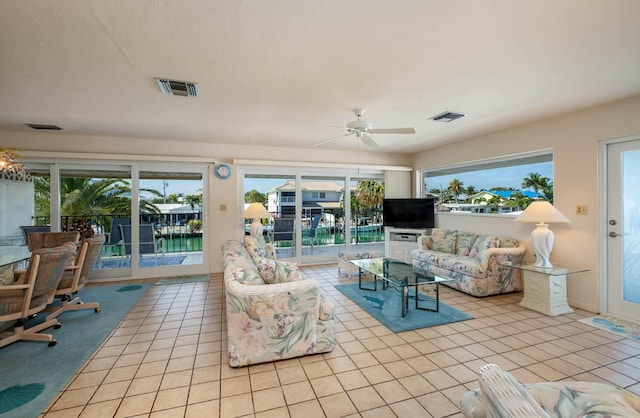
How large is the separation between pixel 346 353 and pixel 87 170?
17.0 feet

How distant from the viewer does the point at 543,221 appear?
3.40m

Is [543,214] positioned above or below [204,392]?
above

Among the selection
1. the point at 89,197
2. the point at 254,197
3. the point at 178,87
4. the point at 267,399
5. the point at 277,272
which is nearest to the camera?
the point at 267,399

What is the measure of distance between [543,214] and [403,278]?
1863 mm

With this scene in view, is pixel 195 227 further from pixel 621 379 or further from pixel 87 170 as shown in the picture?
pixel 621 379

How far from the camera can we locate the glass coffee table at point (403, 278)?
3.21 m

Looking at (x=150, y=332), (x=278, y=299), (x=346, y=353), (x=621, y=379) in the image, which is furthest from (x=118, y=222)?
(x=621, y=379)

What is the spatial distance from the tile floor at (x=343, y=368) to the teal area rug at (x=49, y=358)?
0.11m

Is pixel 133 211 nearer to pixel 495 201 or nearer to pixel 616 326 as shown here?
pixel 495 201

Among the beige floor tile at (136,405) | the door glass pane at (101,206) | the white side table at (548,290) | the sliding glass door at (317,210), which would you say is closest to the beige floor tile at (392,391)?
the beige floor tile at (136,405)

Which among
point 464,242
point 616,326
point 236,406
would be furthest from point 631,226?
point 236,406

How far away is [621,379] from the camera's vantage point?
2.08m

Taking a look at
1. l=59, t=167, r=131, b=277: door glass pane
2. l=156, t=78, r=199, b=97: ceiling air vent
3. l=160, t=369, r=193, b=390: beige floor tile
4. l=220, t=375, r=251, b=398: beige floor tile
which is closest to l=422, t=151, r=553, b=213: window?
l=220, t=375, r=251, b=398: beige floor tile

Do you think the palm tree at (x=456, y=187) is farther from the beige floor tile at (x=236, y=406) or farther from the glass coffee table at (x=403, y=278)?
the beige floor tile at (x=236, y=406)
